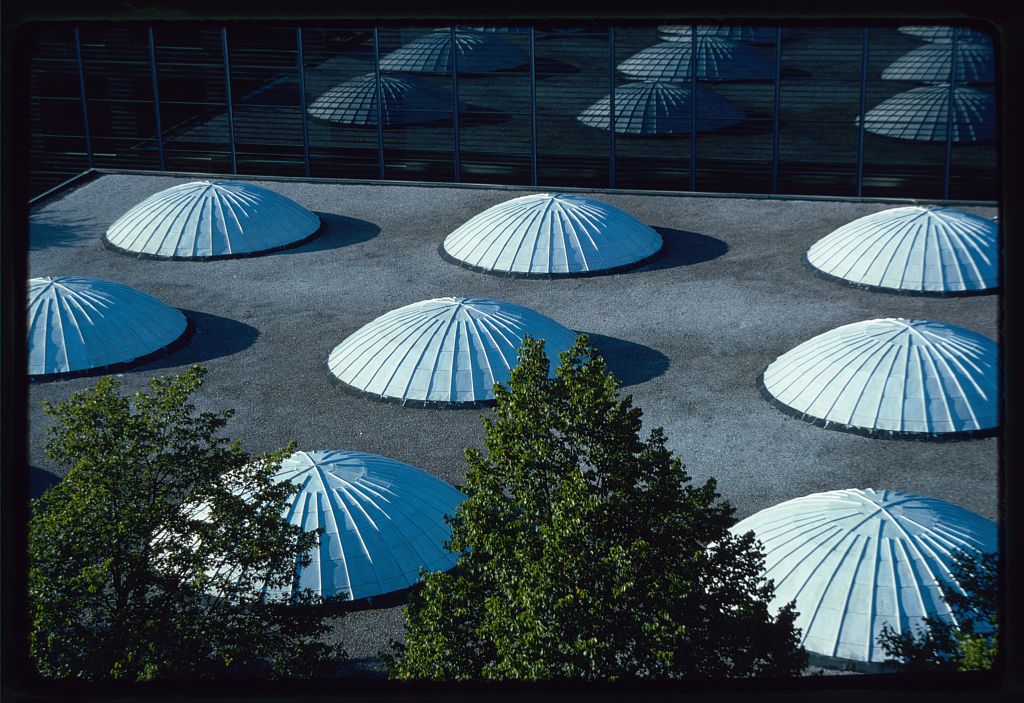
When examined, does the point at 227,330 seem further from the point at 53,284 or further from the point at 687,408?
the point at 687,408

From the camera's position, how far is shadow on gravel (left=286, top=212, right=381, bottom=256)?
39.4 meters

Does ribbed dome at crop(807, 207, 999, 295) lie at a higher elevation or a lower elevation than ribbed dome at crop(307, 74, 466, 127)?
lower

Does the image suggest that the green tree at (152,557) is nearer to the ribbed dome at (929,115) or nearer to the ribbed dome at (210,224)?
the ribbed dome at (210,224)

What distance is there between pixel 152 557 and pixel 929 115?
154 feet

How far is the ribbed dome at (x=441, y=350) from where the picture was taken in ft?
90.8

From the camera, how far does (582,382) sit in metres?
12.7

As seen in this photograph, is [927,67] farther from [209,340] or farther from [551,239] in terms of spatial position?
[209,340]

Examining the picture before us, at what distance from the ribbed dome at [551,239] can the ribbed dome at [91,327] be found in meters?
9.61

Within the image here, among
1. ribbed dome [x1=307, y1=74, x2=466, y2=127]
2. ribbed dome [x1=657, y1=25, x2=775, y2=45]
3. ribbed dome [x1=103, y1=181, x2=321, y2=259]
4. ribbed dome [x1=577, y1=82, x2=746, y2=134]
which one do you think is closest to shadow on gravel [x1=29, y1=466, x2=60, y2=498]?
ribbed dome [x1=103, y1=181, x2=321, y2=259]

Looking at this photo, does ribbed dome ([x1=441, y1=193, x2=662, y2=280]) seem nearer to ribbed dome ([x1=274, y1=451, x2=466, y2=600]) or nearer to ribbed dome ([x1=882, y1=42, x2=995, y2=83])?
ribbed dome ([x1=274, y1=451, x2=466, y2=600])

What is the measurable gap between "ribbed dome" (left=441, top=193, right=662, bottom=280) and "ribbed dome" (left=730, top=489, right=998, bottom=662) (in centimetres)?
1759

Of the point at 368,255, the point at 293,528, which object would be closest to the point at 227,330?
the point at 368,255

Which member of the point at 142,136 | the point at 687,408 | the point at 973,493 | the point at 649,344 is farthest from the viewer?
the point at 142,136

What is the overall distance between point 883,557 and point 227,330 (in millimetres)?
20350
